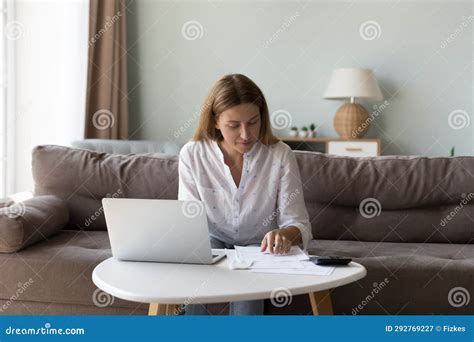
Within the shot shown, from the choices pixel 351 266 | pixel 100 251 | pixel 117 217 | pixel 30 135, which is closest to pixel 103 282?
pixel 117 217

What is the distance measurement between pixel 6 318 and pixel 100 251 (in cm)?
76

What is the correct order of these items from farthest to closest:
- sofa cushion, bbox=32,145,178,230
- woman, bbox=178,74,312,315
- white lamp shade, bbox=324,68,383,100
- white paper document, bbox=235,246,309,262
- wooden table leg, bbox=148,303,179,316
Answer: white lamp shade, bbox=324,68,383,100 < sofa cushion, bbox=32,145,178,230 < woman, bbox=178,74,312,315 < white paper document, bbox=235,246,309,262 < wooden table leg, bbox=148,303,179,316

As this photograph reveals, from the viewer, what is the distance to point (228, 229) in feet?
6.99

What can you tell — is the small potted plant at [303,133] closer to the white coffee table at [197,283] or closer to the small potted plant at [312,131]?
the small potted plant at [312,131]

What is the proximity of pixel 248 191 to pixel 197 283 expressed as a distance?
0.66m

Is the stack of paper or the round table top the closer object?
the round table top

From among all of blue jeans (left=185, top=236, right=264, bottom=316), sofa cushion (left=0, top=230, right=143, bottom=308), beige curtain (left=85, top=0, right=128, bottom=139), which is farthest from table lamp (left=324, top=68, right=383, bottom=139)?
blue jeans (left=185, top=236, right=264, bottom=316)

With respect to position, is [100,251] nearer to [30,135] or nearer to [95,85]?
[30,135]

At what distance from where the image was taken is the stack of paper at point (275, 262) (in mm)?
1621

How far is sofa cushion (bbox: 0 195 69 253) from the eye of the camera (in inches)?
89.4

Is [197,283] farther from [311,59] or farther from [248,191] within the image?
[311,59]

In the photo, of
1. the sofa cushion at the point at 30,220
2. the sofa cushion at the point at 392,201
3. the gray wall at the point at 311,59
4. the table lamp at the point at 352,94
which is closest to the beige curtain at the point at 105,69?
the gray wall at the point at 311,59

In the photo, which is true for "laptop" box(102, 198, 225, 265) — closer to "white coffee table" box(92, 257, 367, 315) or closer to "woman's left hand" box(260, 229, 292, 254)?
"white coffee table" box(92, 257, 367, 315)

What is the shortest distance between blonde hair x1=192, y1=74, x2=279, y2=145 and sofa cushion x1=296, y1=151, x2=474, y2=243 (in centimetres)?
57
